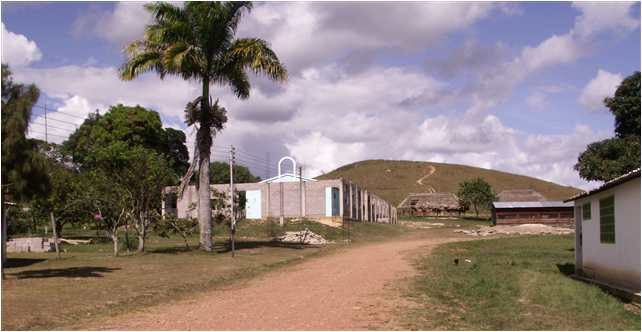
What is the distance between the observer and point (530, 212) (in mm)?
57781

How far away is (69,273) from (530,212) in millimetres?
46979

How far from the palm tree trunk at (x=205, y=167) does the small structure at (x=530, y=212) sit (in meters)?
37.6

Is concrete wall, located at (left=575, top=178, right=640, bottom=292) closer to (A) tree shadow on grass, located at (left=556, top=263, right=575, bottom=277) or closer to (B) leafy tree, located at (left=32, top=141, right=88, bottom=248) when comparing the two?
(A) tree shadow on grass, located at (left=556, top=263, right=575, bottom=277)

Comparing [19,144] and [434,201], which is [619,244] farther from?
[434,201]

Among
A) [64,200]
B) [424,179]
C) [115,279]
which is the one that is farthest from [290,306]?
[424,179]

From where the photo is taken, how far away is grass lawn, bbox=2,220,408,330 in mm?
11789

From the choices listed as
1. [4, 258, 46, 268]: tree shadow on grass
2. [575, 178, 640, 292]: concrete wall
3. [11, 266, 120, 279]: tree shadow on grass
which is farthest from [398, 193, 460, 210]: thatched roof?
[11, 266, 120, 279]: tree shadow on grass

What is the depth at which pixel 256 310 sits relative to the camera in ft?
38.1

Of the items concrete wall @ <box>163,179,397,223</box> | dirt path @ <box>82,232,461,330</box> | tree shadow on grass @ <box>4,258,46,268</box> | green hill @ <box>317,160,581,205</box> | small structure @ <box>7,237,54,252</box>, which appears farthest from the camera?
green hill @ <box>317,160,581,205</box>

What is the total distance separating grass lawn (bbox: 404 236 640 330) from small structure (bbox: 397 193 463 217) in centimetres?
5962

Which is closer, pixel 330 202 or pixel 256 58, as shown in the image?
pixel 256 58

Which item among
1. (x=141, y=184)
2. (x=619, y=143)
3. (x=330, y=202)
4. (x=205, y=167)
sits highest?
(x=619, y=143)

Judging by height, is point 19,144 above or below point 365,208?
above

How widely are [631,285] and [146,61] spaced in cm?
1779
